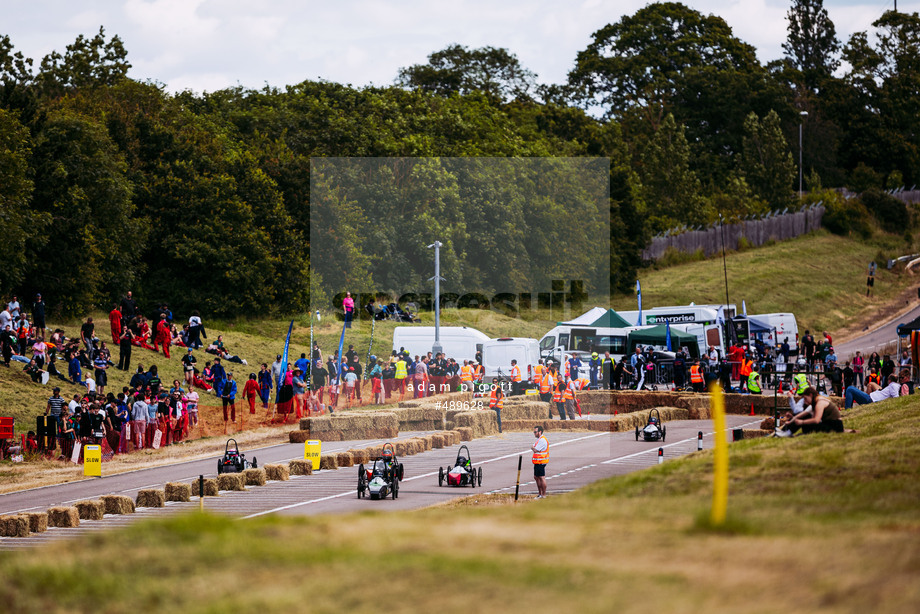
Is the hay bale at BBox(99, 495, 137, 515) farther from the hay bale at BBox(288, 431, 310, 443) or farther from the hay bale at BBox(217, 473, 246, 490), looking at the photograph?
the hay bale at BBox(288, 431, 310, 443)

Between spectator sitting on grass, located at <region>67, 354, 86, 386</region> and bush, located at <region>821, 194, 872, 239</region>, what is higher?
bush, located at <region>821, 194, 872, 239</region>

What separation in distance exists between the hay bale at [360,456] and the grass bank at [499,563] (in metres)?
18.0

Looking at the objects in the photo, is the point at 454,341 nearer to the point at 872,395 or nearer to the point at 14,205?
the point at 14,205

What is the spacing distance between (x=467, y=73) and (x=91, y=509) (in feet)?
263

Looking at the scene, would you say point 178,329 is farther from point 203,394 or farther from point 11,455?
point 11,455

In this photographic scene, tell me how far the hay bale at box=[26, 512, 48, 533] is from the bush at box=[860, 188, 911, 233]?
8683 cm

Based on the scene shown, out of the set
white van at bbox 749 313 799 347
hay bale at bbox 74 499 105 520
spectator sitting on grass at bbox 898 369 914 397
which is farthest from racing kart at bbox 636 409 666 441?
white van at bbox 749 313 799 347

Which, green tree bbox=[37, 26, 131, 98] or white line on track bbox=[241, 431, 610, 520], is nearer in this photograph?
white line on track bbox=[241, 431, 610, 520]

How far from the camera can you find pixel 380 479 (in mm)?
23234

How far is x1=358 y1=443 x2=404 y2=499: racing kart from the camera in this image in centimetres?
2308

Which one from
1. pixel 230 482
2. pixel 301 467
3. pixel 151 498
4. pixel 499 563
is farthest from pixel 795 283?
pixel 499 563

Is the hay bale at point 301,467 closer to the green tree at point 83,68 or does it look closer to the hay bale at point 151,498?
the hay bale at point 151,498

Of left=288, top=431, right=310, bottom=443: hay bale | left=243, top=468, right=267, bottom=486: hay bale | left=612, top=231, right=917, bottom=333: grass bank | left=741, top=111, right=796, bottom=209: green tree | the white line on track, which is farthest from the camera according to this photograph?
left=741, top=111, right=796, bottom=209: green tree

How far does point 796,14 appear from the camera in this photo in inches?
4852
